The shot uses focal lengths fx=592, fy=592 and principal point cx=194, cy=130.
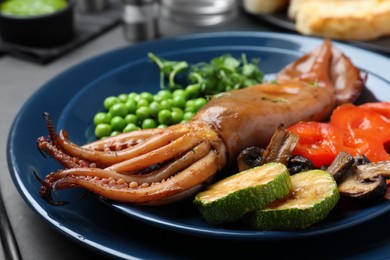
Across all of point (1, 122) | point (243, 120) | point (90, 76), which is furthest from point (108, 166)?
point (1, 122)

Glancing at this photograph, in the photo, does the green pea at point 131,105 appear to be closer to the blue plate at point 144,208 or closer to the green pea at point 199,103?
the blue plate at point 144,208

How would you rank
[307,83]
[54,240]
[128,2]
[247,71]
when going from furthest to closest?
[128,2], [247,71], [307,83], [54,240]

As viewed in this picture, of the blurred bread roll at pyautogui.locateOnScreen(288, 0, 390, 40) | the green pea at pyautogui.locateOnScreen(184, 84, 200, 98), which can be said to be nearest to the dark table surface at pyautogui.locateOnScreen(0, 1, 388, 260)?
the blurred bread roll at pyautogui.locateOnScreen(288, 0, 390, 40)

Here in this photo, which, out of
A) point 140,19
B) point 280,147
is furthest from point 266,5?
point 280,147

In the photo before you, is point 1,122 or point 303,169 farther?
point 1,122

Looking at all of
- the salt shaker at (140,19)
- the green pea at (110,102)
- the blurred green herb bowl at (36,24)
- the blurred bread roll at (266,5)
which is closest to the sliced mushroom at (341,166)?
the green pea at (110,102)

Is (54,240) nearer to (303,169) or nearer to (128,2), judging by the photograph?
(303,169)
